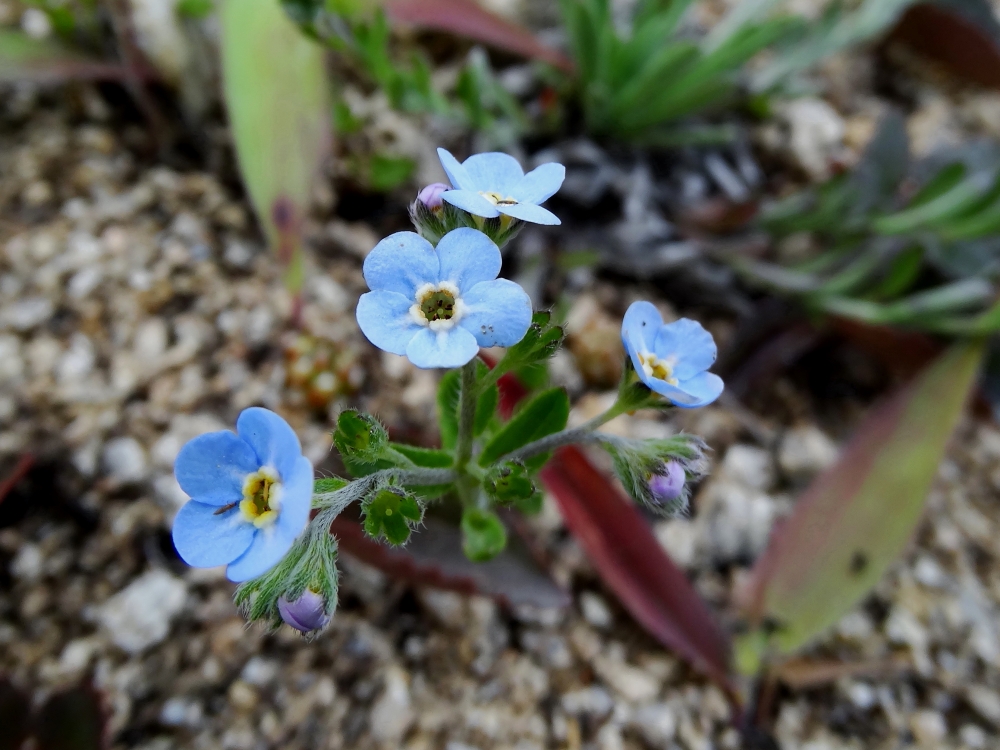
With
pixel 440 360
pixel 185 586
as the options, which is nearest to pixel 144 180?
pixel 185 586

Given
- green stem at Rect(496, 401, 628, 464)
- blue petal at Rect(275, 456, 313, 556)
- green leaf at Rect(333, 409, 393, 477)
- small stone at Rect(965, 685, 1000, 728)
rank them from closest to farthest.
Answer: blue petal at Rect(275, 456, 313, 556) → green leaf at Rect(333, 409, 393, 477) → green stem at Rect(496, 401, 628, 464) → small stone at Rect(965, 685, 1000, 728)

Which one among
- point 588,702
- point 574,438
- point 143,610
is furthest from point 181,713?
point 574,438

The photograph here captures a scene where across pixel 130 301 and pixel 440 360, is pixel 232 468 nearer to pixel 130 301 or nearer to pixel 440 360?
pixel 440 360

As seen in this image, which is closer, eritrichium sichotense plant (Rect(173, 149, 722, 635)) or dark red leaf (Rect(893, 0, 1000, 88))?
eritrichium sichotense plant (Rect(173, 149, 722, 635))

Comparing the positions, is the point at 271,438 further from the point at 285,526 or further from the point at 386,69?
the point at 386,69

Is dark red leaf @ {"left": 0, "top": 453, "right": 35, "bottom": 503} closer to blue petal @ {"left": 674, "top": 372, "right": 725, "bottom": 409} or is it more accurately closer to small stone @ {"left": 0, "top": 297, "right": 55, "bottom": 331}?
Result: small stone @ {"left": 0, "top": 297, "right": 55, "bottom": 331}

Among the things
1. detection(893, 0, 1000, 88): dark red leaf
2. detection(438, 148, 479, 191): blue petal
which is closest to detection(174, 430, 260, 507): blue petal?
detection(438, 148, 479, 191): blue petal

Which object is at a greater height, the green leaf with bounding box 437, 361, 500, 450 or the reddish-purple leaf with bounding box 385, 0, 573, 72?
the reddish-purple leaf with bounding box 385, 0, 573, 72
